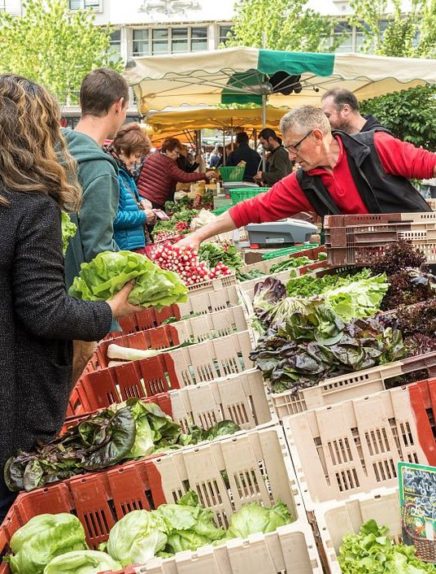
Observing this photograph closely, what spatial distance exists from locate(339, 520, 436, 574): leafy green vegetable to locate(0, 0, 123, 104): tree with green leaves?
116 ft

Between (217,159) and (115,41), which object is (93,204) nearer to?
(217,159)

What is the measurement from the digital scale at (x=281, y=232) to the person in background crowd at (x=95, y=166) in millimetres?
3976

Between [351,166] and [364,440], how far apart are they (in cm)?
240

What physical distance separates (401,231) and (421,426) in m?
2.02

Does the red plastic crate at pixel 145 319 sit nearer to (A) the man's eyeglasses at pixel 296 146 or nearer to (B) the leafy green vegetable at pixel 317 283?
(B) the leafy green vegetable at pixel 317 283

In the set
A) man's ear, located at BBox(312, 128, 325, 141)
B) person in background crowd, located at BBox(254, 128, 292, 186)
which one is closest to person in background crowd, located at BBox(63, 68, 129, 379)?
man's ear, located at BBox(312, 128, 325, 141)

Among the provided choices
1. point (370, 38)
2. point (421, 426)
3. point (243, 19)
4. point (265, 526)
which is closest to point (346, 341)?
point (421, 426)

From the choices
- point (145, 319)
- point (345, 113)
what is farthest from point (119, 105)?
point (345, 113)

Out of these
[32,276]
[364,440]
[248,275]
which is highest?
[32,276]

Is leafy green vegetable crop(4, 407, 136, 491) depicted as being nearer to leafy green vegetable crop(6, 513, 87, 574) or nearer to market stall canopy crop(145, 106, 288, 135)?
leafy green vegetable crop(6, 513, 87, 574)

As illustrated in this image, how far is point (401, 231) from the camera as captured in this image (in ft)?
15.1

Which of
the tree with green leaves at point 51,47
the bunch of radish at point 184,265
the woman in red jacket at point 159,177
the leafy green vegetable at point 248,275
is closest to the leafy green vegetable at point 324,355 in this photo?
the bunch of radish at point 184,265

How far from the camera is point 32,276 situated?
2395 mm

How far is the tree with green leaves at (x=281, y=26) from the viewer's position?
35625mm
